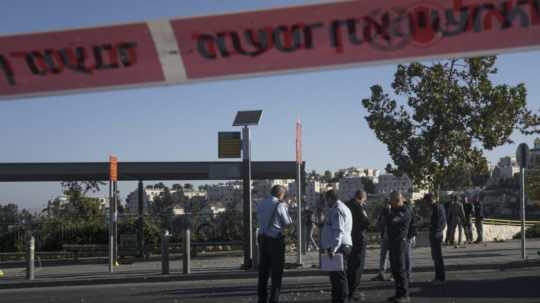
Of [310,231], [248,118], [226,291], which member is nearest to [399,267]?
[226,291]

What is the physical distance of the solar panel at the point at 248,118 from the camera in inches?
670

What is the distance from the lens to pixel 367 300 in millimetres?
11461

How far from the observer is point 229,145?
17641 millimetres

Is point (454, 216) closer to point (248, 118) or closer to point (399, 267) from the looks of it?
point (248, 118)

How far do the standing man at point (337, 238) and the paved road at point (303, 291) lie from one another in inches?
62.2

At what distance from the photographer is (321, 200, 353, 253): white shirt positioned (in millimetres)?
10023

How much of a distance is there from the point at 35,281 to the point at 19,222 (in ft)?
33.7

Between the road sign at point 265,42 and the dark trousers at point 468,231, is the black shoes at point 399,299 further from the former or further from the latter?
the dark trousers at point 468,231

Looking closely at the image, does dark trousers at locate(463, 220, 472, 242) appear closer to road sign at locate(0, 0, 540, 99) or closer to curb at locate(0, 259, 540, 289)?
curb at locate(0, 259, 540, 289)

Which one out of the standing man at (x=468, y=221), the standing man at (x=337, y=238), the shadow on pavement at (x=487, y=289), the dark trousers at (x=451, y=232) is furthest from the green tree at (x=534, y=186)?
the standing man at (x=337, y=238)

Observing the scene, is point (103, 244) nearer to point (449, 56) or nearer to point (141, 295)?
point (141, 295)

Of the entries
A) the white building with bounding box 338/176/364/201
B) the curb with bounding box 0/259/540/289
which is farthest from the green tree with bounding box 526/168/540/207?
the curb with bounding box 0/259/540/289

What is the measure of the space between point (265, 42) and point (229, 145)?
38.0 feet

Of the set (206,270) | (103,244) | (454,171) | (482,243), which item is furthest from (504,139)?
(103,244)
